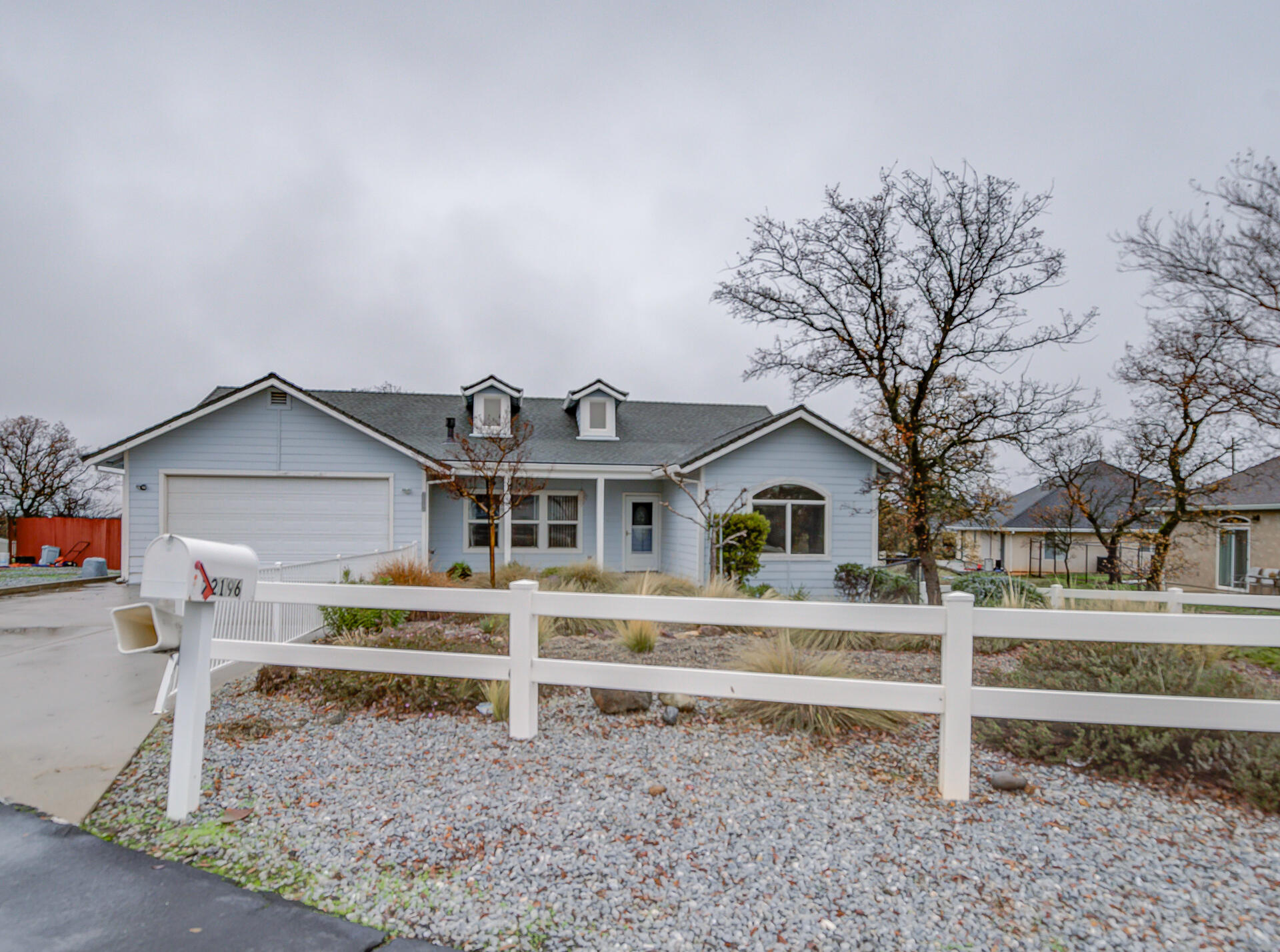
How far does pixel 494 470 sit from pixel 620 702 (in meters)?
9.15

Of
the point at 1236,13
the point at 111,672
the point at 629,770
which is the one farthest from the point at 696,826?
the point at 1236,13

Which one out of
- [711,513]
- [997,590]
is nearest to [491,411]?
[711,513]

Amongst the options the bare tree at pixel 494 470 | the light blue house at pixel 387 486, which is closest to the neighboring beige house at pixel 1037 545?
the light blue house at pixel 387 486

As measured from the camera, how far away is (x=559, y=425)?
18.6 m

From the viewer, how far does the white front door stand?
16953mm

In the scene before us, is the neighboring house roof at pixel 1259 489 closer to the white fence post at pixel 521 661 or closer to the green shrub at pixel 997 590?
the green shrub at pixel 997 590

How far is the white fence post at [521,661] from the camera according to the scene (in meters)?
4.40

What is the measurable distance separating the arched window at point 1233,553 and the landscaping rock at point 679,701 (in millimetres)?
23639

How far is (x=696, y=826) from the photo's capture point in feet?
10.7

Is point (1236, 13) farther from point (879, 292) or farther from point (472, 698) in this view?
point (472, 698)

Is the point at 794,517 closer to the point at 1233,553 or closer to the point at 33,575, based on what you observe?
the point at 33,575

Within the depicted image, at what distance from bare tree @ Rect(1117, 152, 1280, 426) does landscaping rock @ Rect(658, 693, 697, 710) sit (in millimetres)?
13158

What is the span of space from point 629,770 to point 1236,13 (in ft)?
46.4

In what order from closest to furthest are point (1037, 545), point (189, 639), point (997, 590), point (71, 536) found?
point (189, 639), point (997, 590), point (71, 536), point (1037, 545)
